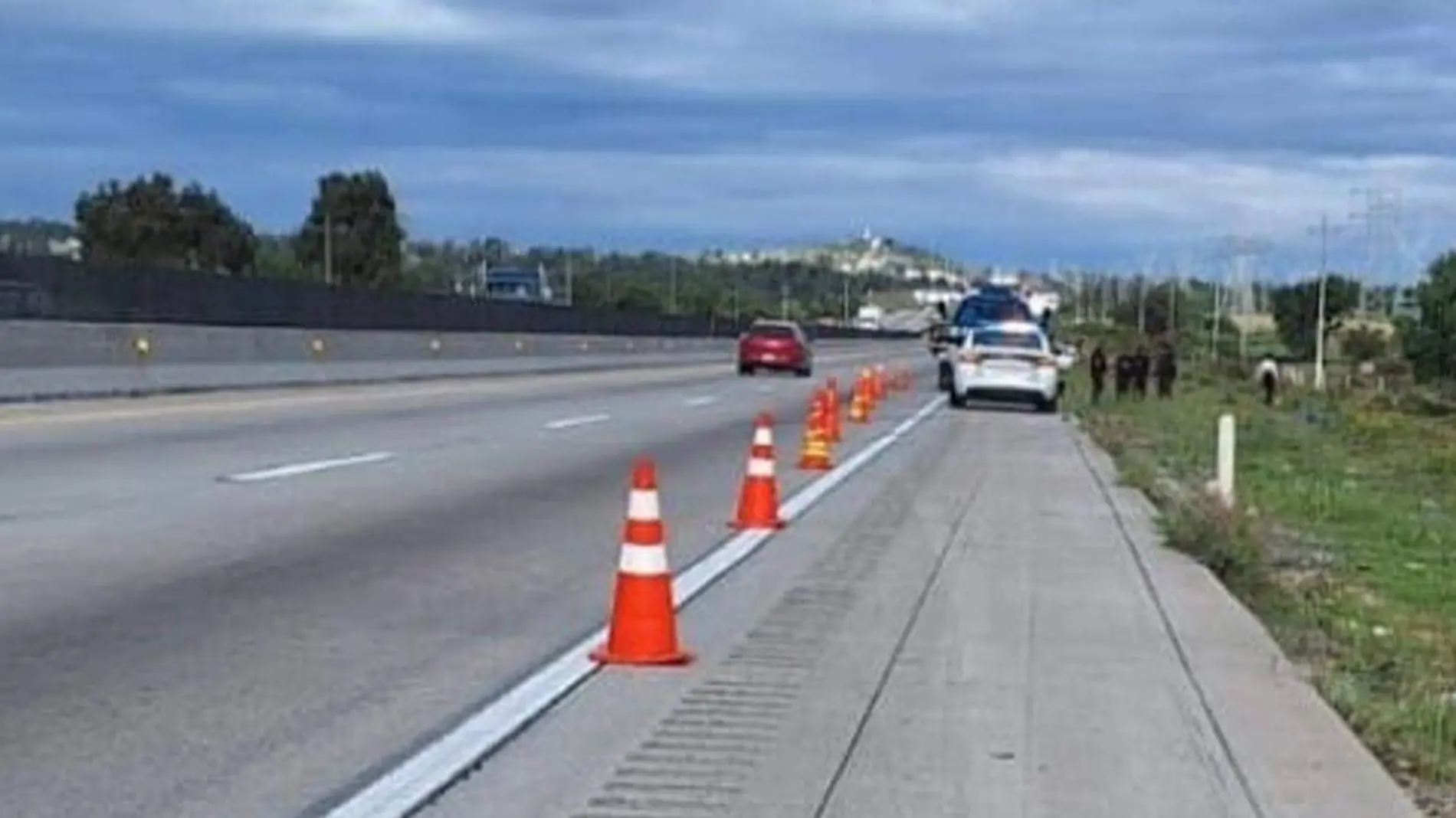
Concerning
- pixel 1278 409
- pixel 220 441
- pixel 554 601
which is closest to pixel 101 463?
pixel 220 441

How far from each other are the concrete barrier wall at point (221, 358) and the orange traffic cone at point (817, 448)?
36.8 feet

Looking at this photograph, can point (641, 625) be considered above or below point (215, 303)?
below

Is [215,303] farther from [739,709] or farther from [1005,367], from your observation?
[739,709]

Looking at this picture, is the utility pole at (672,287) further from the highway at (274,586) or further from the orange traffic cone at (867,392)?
the highway at (274,586)

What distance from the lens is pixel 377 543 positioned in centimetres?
1692

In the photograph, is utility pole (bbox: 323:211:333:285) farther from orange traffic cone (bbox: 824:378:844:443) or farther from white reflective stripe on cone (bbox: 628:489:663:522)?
white reflective stripe on cone (bbox: 628:489:663:522)

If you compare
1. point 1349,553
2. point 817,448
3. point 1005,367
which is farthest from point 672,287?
point 1349,553

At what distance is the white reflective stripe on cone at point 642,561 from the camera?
11977 millimetres

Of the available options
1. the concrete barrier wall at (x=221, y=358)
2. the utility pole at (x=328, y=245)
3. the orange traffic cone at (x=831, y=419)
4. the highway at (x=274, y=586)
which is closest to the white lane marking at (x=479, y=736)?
the highway at (x=274, y=586)

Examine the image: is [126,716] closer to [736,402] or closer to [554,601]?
[554,601]

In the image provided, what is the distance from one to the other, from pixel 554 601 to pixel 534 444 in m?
Answer: 15.1

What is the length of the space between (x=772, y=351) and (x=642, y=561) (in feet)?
192

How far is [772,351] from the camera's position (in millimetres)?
70375

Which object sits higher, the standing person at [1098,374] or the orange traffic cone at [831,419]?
the orange traffic cone at [831,419]
